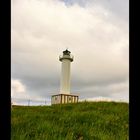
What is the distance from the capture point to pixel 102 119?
11359 mm

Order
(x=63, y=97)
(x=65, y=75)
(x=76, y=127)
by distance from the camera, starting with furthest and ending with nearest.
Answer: (x=65, y=75)
(x=63, y=97)
(x=76, y=127)

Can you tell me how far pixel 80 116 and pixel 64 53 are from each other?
167ft

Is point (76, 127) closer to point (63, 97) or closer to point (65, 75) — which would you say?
point (63, 97)

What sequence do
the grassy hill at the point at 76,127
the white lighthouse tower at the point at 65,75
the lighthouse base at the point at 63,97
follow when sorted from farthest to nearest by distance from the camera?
the white lighthouse tower at the point at 65,75 < the lighthouse base at the point at 63,97 < the grassy hill at the point at 76,127

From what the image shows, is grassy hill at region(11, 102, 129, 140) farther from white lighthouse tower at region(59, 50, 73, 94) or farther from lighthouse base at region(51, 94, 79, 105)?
white lighthouse tower at region(59, 50, 73, 94)

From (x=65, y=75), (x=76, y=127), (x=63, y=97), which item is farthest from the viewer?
(x=65, y=75)

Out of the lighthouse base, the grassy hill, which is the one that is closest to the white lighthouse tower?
the lighthouse base

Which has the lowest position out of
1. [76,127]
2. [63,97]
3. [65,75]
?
[76,127]

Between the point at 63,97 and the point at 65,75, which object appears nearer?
the point at 63,97

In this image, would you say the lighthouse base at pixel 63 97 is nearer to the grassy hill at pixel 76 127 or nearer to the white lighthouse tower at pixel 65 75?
the white lighthouse tower at pixel 65 75

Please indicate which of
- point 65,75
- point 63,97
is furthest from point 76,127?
point 65,75

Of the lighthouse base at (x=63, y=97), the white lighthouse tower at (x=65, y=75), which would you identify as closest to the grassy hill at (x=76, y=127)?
the lighthouse base at (x=63, y=97)

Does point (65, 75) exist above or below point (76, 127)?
above

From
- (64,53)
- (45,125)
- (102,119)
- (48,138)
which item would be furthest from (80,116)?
(64,53)
